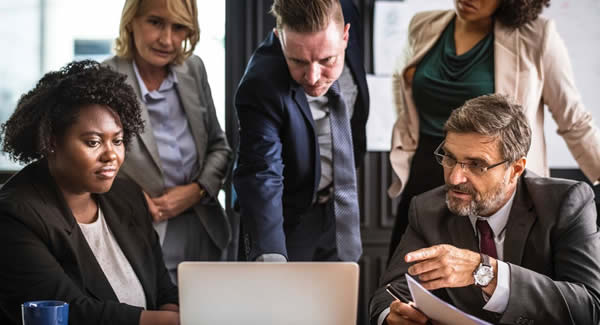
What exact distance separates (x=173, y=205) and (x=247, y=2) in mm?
1220

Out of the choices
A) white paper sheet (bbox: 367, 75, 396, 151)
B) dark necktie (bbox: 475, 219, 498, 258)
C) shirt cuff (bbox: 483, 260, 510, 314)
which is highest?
white paper sheet (bbox: 367, 75, 396, 151)

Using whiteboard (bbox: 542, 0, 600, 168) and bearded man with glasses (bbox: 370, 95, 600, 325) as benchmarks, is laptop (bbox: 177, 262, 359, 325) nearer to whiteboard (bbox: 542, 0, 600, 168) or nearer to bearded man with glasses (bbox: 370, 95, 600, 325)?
bearded man with glasses (bbox: 370, 95, 600, 325)

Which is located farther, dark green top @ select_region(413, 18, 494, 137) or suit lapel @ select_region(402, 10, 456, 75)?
suit lapel @ select_region(402, 10, 456, 75)

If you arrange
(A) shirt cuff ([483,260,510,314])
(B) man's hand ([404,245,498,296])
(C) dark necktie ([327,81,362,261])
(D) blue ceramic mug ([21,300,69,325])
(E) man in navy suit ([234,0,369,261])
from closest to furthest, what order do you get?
1. (D) blue ceramic mug ([21,300,69,325])
2. (B) man's hand ([404,245,498,296])
3. (A) shirt cuff ([483,260,510,314])
4. (E) man in navy suit ([234,0,369,261])
5. (C) dark necktie ([327,81,362,261])

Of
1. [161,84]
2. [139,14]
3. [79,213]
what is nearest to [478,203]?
[79,213]

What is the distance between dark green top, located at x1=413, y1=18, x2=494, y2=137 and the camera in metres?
2.46

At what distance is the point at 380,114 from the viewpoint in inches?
140

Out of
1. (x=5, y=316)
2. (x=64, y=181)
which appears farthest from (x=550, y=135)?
(x=5, y=316)

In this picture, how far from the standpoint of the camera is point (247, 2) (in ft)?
11.1

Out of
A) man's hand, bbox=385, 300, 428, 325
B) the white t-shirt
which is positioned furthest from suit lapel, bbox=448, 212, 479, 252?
the white t-shirt

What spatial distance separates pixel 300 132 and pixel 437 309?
1063 mm

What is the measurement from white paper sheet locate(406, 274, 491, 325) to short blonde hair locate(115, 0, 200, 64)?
152cm

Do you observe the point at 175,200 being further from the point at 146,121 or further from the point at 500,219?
the point at 500,219

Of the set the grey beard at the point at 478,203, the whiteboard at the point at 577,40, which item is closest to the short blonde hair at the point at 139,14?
the grey beard at the point at 478,203
